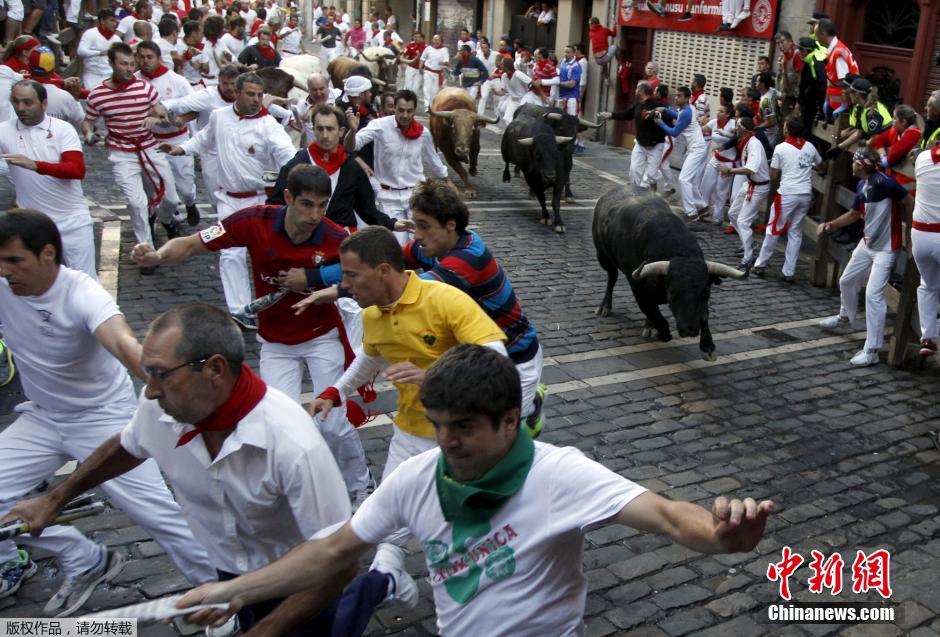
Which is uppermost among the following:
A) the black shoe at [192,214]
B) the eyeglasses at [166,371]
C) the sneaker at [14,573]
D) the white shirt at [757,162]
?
the eyeglasses at [166,371]

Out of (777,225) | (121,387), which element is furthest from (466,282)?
(777,225)

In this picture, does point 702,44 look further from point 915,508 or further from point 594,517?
point 594,517

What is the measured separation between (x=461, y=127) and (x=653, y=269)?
26.0 feet

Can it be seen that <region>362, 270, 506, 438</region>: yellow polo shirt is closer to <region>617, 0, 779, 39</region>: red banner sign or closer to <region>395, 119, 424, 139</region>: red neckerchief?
<region>395, 119, 424, 139</region>: red neckerchief

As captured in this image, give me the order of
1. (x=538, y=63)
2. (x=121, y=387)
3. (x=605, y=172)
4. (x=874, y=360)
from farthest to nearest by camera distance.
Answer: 1. (x=538, y=63)
2. (x=605, y=172)
3. (x=874, y=360)
4. (x=121, y=387)

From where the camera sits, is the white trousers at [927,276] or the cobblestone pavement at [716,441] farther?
the white trousers at [927,276]

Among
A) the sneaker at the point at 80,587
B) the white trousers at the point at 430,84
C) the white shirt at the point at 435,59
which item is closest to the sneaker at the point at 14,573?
the sneaker at the point at 80,587

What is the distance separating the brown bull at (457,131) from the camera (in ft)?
53.0

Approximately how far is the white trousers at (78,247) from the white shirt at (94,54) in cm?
860

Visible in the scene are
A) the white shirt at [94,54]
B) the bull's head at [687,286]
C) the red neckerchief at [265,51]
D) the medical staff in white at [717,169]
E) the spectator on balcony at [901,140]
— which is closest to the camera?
the bull's head at [687,286]

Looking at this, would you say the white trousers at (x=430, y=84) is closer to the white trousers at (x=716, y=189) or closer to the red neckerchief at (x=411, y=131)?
the white trousers at (x=716, y=189)

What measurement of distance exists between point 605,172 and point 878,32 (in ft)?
18.3

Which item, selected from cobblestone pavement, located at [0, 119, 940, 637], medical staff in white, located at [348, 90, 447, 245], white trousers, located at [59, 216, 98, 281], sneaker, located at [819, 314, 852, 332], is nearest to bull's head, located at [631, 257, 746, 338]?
cobblestone pavement, located at [0, 119, 940, 637]

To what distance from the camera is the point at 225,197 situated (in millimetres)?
9312
